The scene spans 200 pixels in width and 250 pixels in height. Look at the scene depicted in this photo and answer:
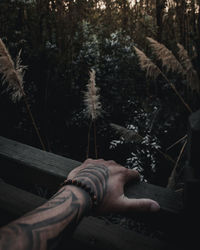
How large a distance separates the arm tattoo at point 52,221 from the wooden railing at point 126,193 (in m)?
0.13

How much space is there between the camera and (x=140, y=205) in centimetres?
82

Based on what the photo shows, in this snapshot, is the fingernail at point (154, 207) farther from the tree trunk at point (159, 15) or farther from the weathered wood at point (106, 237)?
the tree trunk at point (159, 15)

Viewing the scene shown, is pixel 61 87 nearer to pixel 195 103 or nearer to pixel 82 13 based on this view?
pixel 82 13

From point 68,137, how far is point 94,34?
1312mm

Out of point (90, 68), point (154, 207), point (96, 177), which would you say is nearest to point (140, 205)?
point (154, 207)

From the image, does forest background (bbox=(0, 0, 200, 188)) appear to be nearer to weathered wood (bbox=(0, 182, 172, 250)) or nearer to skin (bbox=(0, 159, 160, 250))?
weathered wood (bbox=(0, 182, 172, 250))

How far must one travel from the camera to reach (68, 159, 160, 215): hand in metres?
0.83

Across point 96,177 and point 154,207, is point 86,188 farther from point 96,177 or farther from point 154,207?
point 154,207

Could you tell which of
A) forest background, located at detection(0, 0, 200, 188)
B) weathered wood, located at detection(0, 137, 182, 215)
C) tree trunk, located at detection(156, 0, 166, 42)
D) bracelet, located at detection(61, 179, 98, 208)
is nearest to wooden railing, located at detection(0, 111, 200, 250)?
weathered wood, located at detection(0, 137, 182, 215)

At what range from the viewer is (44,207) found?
0.78 m

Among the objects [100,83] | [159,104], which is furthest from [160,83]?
[100,83]

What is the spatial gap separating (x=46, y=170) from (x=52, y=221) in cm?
29

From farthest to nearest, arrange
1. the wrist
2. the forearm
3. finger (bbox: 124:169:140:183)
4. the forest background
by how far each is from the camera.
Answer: the forest background, finger (bbox: 124:169:140:183), the wrist, the forearm

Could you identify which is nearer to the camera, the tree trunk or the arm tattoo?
the arm tattoo
